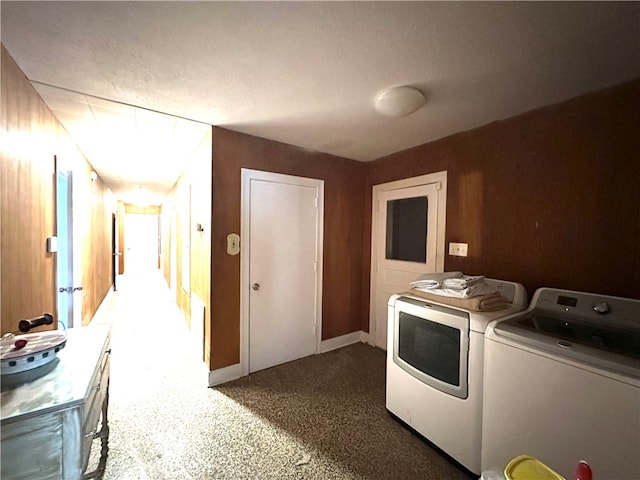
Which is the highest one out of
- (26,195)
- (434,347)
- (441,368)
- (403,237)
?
(26,195)

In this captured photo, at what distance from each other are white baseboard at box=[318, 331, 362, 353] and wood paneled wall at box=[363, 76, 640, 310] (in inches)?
63.2

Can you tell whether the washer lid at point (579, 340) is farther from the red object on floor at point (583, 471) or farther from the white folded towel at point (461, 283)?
the red object on floor at point (583, 471)

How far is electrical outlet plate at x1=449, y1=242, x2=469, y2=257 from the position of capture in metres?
2.32

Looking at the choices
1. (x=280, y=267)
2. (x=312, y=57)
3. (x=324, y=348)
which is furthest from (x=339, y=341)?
(x=312, y=57)

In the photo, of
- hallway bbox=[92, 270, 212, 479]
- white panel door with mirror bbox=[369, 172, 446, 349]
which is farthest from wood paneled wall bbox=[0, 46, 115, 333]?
white panel door with mirror bbox=[369, 172, 446, 349]

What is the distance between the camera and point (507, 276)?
6.68 feet

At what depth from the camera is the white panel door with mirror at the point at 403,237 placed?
2570mm

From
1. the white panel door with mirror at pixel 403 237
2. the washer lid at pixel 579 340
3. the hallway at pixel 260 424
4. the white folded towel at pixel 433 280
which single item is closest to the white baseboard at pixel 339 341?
the hallway at pixel 260 424

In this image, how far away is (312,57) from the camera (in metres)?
1.38

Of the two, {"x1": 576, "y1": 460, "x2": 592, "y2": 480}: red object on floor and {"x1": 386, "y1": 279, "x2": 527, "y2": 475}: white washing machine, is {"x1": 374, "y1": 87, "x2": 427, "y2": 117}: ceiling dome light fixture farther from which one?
{"x1": 576, "y1": 460, "x2": 592, "y2": 480}: red object on floor

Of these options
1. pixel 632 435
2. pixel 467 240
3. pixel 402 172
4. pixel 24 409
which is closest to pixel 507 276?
pixel 467 240

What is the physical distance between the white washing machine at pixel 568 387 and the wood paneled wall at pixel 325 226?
1931mm

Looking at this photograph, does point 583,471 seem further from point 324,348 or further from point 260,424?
point 324,348

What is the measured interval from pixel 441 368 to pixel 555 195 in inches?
58.7
